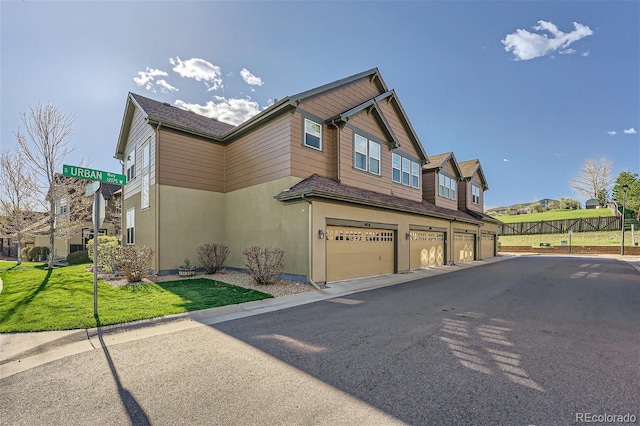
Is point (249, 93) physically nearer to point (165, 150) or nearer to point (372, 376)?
point (165, 150)

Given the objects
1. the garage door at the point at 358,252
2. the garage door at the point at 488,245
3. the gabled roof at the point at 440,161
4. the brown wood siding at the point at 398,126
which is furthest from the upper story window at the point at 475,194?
the garage door at the point at 358,252

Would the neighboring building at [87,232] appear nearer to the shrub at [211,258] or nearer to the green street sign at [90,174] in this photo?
the shrub at [211,258]

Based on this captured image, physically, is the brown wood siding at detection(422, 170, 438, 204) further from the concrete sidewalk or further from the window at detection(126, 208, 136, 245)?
the window at detection(126, 208, 136, 245)

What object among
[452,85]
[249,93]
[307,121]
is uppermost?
[452,85]

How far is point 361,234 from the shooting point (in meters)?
12.8

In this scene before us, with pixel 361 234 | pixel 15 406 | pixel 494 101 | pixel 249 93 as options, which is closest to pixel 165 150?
pixel 249 93

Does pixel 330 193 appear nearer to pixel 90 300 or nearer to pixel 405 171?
pixel 90 300

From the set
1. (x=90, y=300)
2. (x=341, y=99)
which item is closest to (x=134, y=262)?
(x=90, y=300)

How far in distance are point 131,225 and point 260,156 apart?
9.08m

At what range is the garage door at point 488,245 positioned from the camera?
25625 millimetres

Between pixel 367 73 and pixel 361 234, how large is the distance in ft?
28.5

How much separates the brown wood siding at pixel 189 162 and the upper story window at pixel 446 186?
50.5 ft

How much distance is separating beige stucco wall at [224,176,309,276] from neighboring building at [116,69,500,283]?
0.15 feet

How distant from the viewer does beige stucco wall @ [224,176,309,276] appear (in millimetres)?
10742
